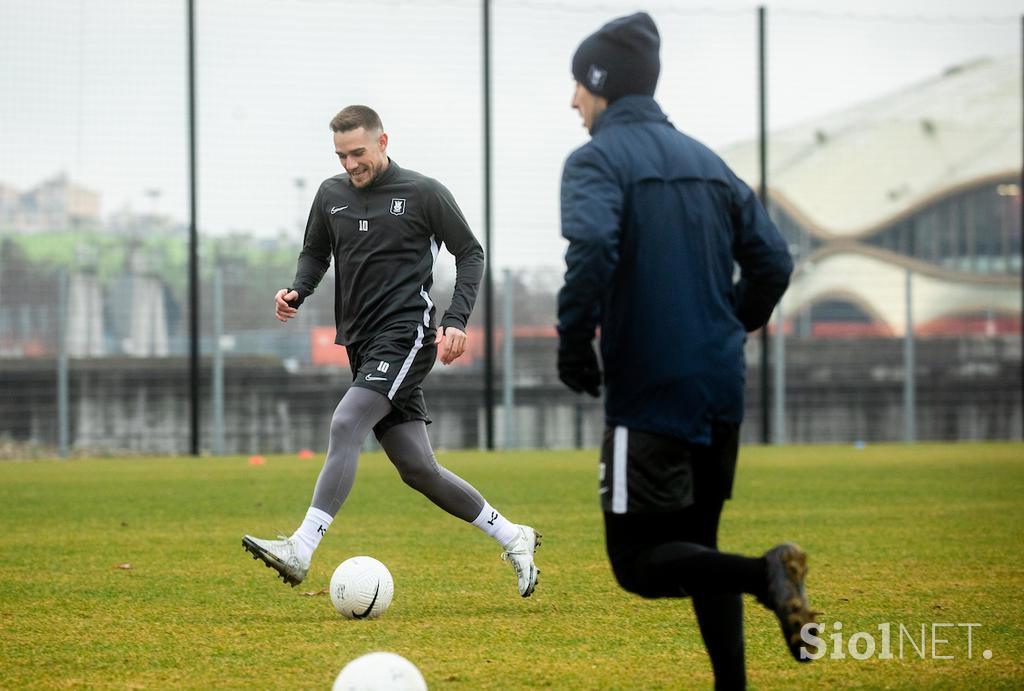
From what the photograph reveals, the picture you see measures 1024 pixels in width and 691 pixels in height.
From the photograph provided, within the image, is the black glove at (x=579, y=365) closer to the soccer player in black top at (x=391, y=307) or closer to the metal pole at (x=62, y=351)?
the soccer player in black top at (x=391, y=307)

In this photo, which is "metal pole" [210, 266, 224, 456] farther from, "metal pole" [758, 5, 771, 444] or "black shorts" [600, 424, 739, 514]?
"black shorts" [600, 424, 739, 514]

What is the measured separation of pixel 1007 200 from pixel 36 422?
17.8 meters

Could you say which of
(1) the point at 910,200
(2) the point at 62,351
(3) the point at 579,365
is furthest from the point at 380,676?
(1) the point at 910,200

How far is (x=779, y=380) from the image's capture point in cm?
1905

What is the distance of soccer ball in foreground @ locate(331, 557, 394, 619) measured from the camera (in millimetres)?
5641

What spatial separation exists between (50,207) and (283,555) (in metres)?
12.4

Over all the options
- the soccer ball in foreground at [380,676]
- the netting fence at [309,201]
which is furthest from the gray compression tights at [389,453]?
the netting fence at [309,201]

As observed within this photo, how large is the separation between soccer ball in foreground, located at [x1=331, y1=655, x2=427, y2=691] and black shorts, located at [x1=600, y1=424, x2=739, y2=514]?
2.25ft

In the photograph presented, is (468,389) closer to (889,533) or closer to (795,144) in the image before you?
(795,144)

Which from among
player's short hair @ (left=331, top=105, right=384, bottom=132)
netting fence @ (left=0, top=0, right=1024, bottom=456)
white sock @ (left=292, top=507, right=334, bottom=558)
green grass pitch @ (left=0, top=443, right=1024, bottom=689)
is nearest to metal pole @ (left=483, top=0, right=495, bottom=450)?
netting fence @ (left=0, top=0, right=1024, bottom=456)

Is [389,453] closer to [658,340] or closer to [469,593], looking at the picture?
[469,593]

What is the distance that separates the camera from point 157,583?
21.9 feet

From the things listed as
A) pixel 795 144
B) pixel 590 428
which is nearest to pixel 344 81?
pixel 590 428
